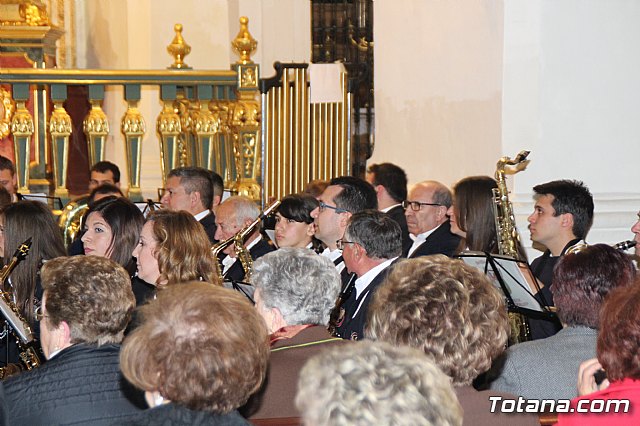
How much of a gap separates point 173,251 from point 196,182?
2.90 metres

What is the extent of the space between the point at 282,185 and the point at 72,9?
4945 mm

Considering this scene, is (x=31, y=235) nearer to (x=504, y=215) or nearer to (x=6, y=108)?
(x=504, y=215)

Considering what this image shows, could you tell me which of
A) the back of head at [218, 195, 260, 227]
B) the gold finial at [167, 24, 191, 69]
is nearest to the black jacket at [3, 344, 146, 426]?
the back of head at [218, 195, 260, 227]

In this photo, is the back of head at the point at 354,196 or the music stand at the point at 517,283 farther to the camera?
the back of head at the point at 354,196

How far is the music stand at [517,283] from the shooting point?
16.2ft

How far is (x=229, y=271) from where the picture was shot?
6.98 m

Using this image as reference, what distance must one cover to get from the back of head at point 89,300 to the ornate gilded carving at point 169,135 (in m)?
5.54

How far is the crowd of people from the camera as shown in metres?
2.61

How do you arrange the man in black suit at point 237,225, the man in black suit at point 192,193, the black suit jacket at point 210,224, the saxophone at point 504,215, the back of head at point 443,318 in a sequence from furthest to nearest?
1. the man in black suit at point 192,193
2. the black suit jacket at point 210,224
3. the man in black suit at point 237,225
4. the saxophone at point 504,215
5. the back of head at point 443,318

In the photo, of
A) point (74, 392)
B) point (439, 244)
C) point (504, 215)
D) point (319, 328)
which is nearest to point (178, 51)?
point (439, 244)

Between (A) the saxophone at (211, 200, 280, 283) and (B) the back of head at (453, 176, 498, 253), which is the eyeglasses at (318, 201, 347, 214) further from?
(B) the back of head at (453, 176, 498, 253)

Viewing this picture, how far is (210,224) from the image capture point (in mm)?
7945

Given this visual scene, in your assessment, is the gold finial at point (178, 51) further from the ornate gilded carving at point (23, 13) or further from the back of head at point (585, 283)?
the back of head at point (585, 283)

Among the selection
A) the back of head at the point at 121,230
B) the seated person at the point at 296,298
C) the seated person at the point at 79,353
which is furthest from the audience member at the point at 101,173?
the seated person at the point at 79,353
